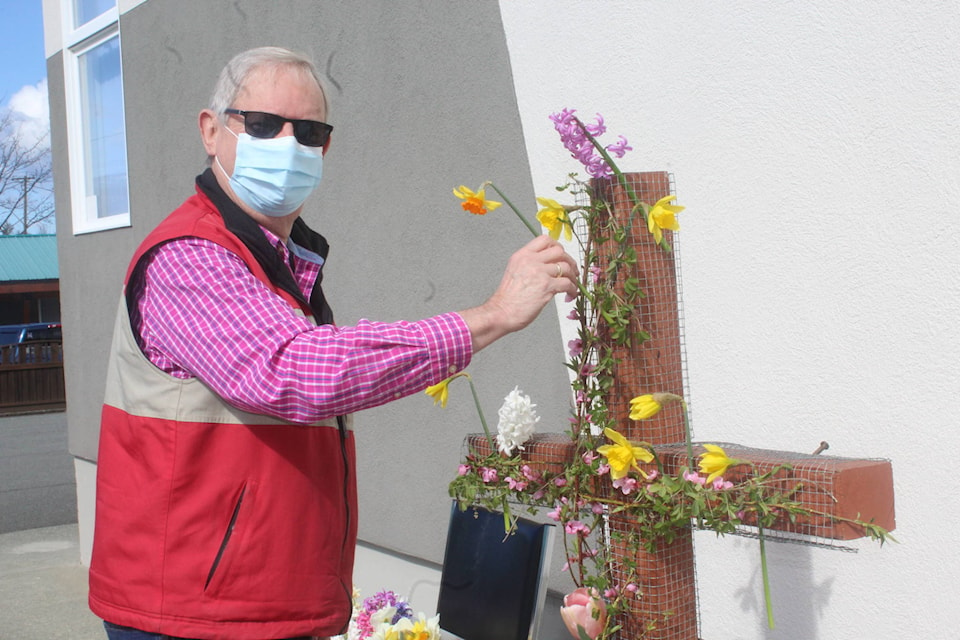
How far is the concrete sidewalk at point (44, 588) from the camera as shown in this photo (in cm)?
509

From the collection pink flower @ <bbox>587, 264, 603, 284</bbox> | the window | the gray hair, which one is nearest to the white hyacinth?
pink flower @ <bbox>587, 264, 603, 284</bbox>

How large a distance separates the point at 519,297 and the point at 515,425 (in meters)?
0.40

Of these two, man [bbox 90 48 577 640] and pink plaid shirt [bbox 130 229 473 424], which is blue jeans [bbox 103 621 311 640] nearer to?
man [bbox 90 48 577 640]

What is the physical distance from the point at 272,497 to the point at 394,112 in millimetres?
2560

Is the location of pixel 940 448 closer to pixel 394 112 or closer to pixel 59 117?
pixel 394 112

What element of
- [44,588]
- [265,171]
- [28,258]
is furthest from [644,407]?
[28,258]

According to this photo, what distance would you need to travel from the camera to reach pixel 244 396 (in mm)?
1509

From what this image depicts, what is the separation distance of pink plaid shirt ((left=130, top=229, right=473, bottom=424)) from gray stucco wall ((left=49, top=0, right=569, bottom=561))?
1716 mm

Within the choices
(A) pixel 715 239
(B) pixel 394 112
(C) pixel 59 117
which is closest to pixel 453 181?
(B) pixel 394 112

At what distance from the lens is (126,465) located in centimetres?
171

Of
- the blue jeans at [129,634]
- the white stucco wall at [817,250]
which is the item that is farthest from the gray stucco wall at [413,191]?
the blue jeans at [129,634]

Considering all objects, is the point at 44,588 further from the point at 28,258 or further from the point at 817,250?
the point at 28,258

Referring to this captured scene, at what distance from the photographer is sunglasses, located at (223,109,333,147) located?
184 cm

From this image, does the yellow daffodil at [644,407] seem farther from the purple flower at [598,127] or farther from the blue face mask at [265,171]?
the blue face mask at [265,171]
